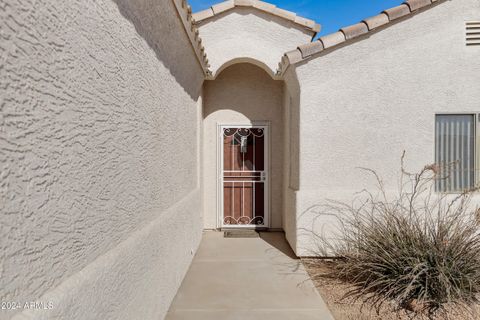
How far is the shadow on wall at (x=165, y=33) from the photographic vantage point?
3.33 m

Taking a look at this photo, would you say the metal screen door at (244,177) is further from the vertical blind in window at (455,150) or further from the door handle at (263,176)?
the vertical blind in window at (455,150)

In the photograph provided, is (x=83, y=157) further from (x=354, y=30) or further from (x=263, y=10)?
(x=263, y=10)

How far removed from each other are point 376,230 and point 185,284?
3510 millimetres

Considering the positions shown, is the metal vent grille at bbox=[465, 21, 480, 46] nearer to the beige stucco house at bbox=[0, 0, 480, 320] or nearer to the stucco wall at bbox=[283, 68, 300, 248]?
the beige stucco house at bbox=[0, 0, 480, 320]

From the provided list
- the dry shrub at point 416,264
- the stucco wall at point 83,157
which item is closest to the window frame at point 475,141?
the dry shrub at point 416,264

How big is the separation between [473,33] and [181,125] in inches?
260

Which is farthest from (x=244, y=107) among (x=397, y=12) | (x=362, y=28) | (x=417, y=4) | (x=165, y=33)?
(x=165, y=33)

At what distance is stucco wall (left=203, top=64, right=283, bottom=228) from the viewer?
9.59 m

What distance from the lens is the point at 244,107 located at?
964 centimetres

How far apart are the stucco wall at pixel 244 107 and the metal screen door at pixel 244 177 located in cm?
29

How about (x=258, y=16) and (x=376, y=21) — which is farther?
(x=258, y=16)

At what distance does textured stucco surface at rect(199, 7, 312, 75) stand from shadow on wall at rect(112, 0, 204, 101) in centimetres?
219

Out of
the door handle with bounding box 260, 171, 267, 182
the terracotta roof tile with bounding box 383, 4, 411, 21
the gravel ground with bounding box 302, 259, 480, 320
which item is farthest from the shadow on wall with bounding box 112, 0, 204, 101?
the gravel ground with bounding box 302, 259, 480, 320

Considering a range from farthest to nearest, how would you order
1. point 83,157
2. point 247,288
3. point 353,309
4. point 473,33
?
point 473,33 < point 247,288 < point 353,309 < point 83,157
